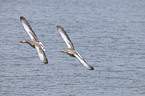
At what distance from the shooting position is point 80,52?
46031 mm

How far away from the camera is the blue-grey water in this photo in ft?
113

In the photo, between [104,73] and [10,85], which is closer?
[10,85]

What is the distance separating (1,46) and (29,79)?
13764 mm

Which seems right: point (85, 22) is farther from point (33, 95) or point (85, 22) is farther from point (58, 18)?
point (33, 95)

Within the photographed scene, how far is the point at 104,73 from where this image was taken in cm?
3841

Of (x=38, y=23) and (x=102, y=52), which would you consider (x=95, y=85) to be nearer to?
(x=102, y=52)

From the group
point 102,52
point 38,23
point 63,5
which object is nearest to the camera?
point 102,52

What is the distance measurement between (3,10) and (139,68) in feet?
152

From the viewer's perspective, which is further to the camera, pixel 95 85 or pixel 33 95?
pixel 95 85

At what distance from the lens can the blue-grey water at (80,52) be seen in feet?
113

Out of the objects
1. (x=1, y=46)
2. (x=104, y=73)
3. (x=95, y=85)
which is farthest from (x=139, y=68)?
(x=1, y=46)

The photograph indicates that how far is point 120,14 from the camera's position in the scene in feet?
255

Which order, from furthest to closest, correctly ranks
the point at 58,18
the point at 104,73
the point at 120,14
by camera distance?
1. the point at 120,14
2. the point at 58,18
3. the point at 104,73

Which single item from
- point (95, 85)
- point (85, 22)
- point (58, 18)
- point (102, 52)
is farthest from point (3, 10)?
point (95, 85)
